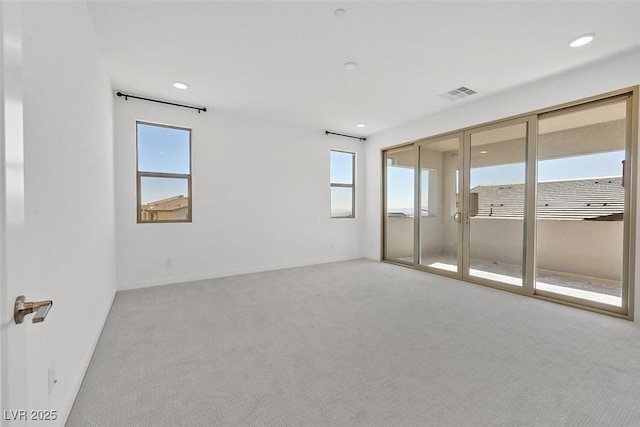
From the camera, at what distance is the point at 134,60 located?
9.82 feet

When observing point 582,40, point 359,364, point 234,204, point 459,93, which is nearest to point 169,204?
point 234,204

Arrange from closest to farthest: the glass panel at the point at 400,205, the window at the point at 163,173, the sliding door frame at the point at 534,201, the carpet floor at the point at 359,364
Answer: the carpet floor at the point at 359,364 → the sliding door frame at the point at 534,201 → the window at the point at 163,173 → the glass panel at the point at 400,205

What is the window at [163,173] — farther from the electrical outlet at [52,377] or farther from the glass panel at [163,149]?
the electrical outlet at [52,377]

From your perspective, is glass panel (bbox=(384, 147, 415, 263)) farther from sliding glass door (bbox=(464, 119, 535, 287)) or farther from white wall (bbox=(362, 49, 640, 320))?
sliding glass door (bbox=(464, 119, 535, 287))

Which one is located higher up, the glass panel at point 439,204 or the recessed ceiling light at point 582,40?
the recessed ceiling light at point 582,40

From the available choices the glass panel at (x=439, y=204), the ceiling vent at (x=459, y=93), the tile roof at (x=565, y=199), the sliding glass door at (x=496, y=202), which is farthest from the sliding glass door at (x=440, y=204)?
the ceiling vent at (x=459, y=93)

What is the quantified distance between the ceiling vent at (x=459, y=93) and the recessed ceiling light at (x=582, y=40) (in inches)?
45.7

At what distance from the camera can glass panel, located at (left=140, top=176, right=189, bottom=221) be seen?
4137 mm

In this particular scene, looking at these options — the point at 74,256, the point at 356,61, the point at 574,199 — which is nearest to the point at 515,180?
the point at 574,199

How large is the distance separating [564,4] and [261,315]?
387 centimetres

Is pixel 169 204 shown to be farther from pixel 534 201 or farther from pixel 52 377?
pixel 534 201

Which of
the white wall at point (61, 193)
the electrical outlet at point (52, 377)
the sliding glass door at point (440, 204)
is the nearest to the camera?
the white wall at point (61, 193)

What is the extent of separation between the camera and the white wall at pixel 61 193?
4.00 feet

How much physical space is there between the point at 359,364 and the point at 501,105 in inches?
155
